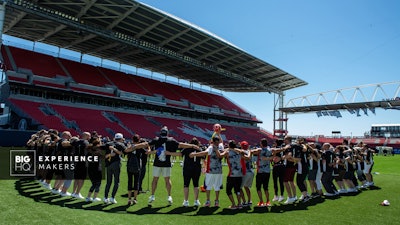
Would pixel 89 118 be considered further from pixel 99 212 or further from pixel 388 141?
pixel 388 141

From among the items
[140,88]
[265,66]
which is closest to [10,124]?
[140,88]

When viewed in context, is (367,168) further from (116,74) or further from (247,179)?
(116,74)

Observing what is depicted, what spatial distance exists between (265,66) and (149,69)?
18.6 metres

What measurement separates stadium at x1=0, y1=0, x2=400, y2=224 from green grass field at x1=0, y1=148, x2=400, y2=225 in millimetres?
18996

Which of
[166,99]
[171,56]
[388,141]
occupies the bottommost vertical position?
[388,141]

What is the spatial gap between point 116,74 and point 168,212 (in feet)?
128

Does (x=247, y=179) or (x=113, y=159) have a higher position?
(x=113, y=159)

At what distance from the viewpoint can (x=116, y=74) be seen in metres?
43.5

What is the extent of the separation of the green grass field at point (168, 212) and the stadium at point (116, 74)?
18996 millimetres

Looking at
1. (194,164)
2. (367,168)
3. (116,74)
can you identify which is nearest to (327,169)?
(367,168)

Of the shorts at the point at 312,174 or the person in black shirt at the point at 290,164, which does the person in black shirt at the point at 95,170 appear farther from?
the shorts at the point at 312,174

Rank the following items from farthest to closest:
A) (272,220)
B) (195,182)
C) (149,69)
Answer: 1. (149,69)
2. (195,182)
3. (272,220)

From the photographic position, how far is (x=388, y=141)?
2584 inches

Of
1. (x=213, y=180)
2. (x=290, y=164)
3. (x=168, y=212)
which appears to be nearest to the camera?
(x=168, y=212)
